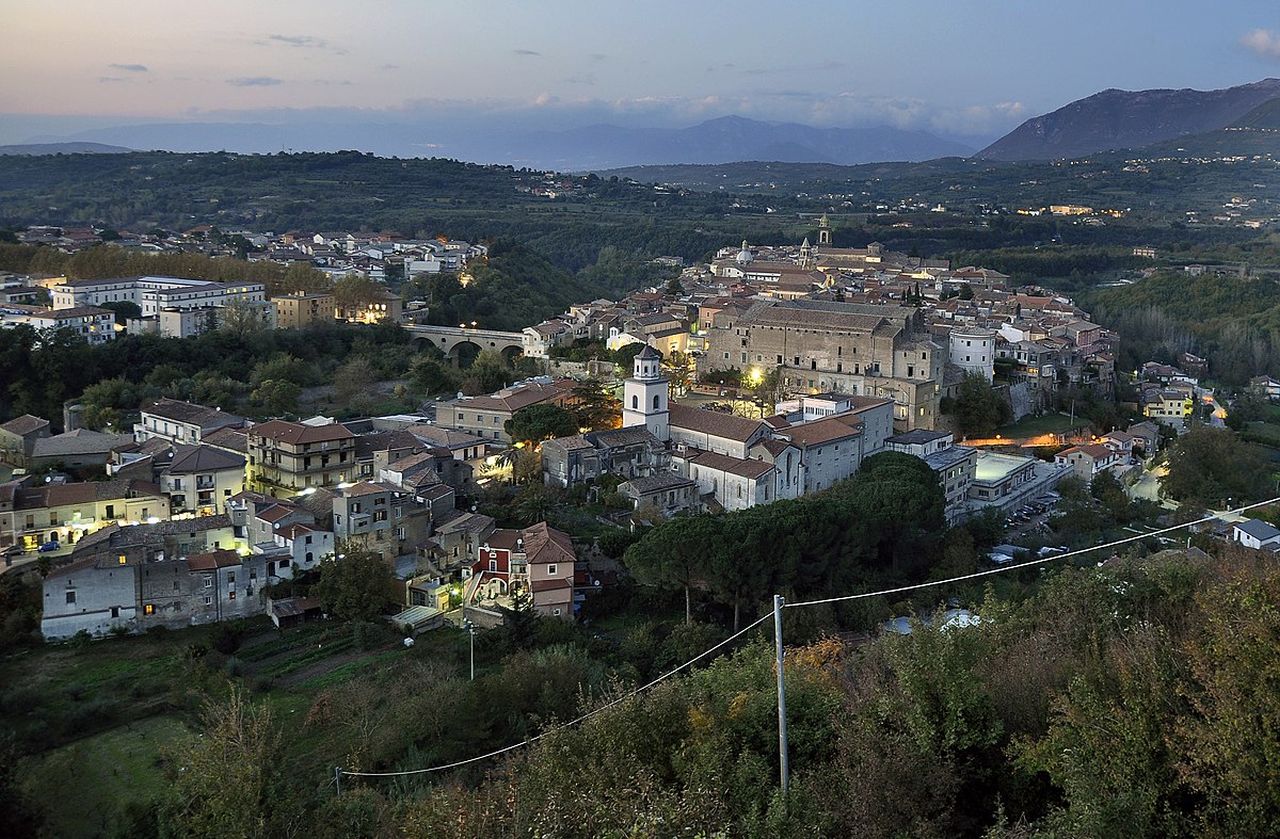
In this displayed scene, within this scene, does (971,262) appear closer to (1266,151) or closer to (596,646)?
(596,646)

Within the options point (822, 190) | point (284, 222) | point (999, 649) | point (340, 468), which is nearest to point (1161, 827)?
point (999, 649)

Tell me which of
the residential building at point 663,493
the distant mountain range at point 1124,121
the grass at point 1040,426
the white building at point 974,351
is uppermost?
the distant mountain range at point 1124,121

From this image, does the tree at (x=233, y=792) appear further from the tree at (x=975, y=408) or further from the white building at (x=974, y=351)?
A: the white building at (x=974, y=351)

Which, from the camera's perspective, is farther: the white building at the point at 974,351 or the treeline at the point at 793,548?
the white building at the point at 974,351

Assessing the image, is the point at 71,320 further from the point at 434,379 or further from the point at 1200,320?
the point at 1200,320

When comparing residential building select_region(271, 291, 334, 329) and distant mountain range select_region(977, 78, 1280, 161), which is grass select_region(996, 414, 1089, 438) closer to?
residential building select_region(271, 291, 334, 329)

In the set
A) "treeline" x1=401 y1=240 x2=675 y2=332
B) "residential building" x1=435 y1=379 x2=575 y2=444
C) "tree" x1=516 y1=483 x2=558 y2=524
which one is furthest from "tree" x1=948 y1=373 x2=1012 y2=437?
"treeline" x1=401 y1=240 x2=675 y2=332

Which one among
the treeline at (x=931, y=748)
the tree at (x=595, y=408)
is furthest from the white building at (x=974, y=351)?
the treeline at (x=931, y=748)

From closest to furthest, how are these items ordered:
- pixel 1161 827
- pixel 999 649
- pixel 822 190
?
1. pixel 1161 827
2. pixel 999 649
3. pixel 822 190
